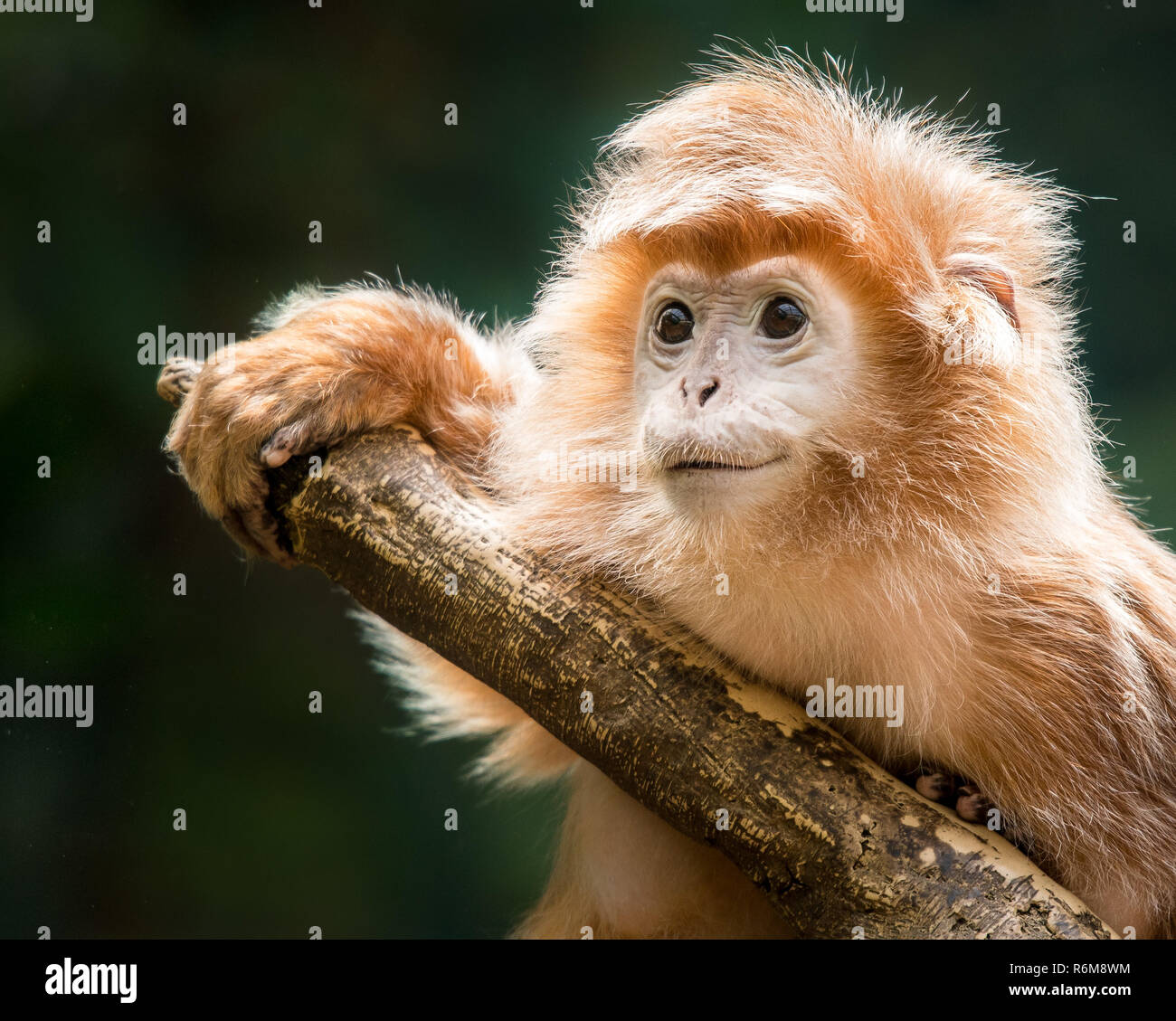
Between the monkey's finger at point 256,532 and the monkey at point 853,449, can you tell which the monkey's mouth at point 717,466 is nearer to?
the monkey at point 853,449

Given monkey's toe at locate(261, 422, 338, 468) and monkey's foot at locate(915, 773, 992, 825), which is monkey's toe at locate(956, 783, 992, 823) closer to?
monkey's foot at locate(915, 773, 992, 825)

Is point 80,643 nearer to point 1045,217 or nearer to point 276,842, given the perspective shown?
point 276,842

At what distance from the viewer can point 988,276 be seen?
226 cm

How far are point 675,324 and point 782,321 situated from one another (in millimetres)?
241

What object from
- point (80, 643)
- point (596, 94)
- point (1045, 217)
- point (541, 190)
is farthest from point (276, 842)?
point (1045, 217)

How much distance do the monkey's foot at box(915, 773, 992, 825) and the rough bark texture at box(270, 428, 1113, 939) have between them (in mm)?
81

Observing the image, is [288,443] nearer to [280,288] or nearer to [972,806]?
[972,806]

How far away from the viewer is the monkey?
2152mm

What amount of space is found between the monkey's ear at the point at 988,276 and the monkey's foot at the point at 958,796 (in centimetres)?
96

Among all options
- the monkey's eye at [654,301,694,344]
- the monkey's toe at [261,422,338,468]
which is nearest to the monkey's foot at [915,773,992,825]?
the monkey's eye at [654,301,694,344]

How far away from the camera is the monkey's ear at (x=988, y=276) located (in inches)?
88.7

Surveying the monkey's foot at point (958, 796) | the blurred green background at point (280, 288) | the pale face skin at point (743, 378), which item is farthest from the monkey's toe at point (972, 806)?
the blurred green background at point (280, 288)

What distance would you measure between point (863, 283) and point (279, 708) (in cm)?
356

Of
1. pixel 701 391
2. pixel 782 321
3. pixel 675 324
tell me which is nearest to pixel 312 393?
pixel 675 324
